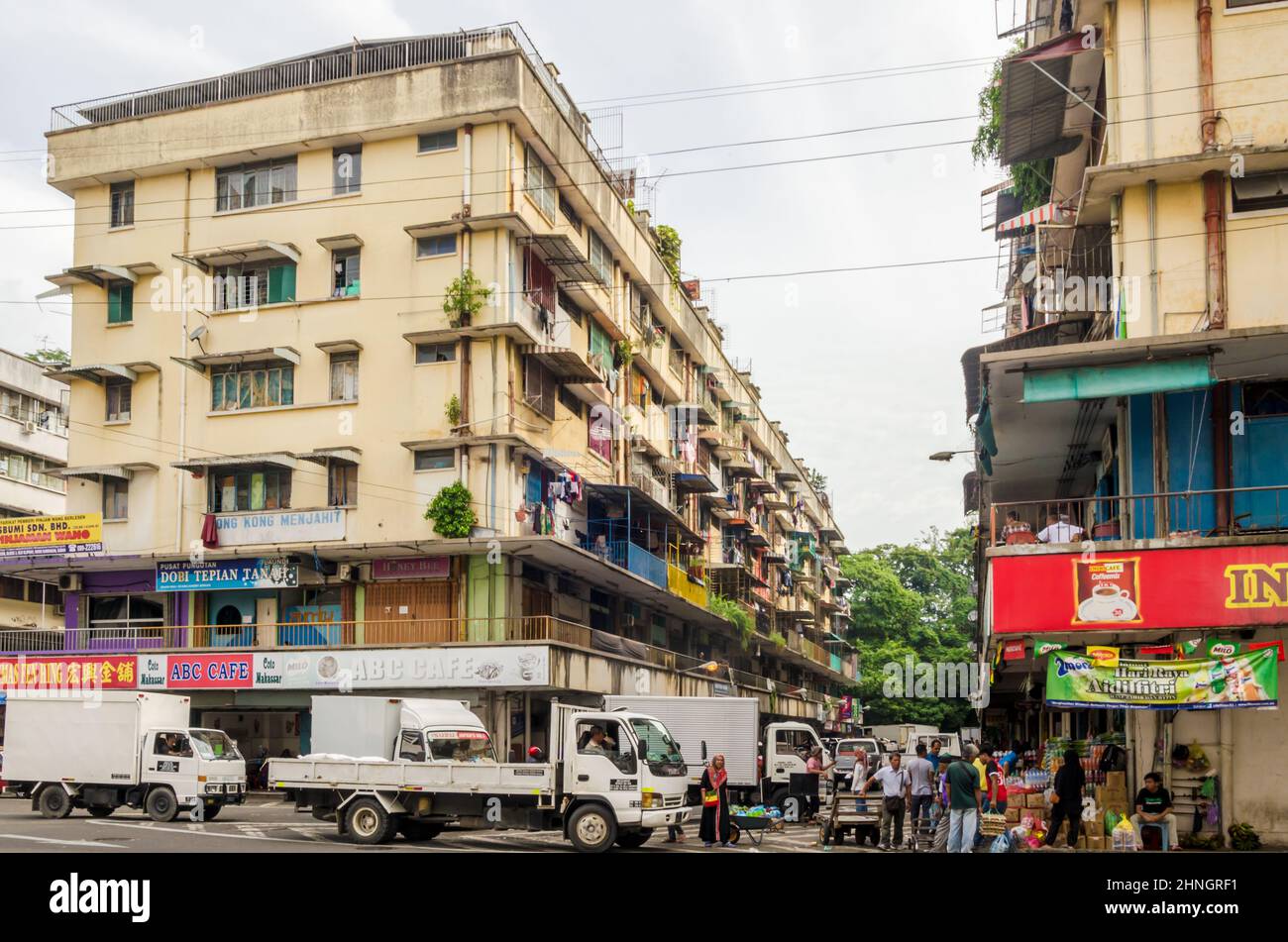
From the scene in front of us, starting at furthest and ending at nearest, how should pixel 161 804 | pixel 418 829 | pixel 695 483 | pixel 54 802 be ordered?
1. pixel 695 483
2. pixel 54 802
3. pixel 161 804
4. pixel 418 829

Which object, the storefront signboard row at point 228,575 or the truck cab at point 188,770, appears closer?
the truck cab at point 188,770

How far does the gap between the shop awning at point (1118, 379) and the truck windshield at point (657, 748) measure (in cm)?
796

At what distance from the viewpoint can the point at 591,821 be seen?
1994 cm

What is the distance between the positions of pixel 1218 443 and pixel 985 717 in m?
54.8

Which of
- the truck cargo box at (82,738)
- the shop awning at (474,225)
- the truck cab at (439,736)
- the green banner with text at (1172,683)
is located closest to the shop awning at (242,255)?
the shop awning at (474,225)

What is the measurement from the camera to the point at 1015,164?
28.0 m

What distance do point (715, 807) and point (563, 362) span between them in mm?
18721

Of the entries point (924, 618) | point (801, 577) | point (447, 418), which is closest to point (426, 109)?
point (447, 418)

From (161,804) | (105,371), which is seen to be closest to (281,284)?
(105,371)

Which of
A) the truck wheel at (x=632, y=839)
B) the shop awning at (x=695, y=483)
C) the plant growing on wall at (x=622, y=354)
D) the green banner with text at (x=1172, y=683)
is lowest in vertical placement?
the truck wheel at (x=632, y=839)

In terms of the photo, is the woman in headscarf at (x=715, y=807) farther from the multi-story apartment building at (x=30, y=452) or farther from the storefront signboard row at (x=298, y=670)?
the multi-story apartment building at (x=30, y=452)

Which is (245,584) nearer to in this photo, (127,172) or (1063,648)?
(127,172)

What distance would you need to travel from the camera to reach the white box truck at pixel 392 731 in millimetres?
21922

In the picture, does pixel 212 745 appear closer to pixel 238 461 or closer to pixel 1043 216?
pixel 238 461
